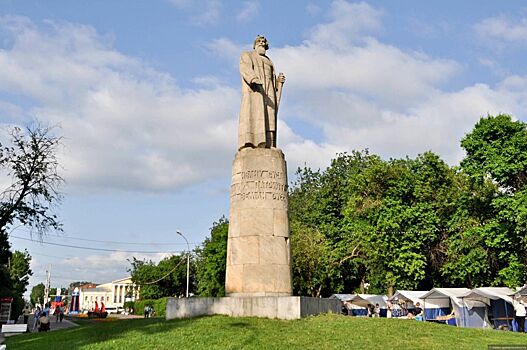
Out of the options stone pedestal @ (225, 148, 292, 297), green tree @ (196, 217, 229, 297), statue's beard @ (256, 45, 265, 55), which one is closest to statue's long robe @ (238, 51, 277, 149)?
statue's beard @ (256, 45, 265, 55)

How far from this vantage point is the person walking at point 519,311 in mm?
26250

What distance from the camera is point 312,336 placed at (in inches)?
416

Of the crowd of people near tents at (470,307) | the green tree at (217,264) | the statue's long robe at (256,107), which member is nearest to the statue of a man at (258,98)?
the statue's long robe at (256,107)

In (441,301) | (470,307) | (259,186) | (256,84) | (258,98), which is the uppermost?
(256,84)

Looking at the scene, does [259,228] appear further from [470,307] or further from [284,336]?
[470,307]

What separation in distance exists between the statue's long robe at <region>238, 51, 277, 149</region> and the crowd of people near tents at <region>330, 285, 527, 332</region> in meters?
14.4

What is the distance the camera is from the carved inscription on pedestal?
46.9 feet

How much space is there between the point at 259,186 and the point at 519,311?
1945 cm

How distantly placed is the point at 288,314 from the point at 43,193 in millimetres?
20288

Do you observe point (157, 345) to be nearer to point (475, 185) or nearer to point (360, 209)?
point (475, 185)

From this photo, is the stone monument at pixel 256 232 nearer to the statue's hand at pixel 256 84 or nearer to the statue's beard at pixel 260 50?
the statue's hand at pixel 256 84

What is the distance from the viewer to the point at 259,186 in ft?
47.1

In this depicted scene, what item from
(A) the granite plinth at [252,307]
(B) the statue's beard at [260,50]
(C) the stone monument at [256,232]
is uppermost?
(B) the statue's beard at [260,50]

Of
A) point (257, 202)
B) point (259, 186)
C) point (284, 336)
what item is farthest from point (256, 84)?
point (284, 336)
